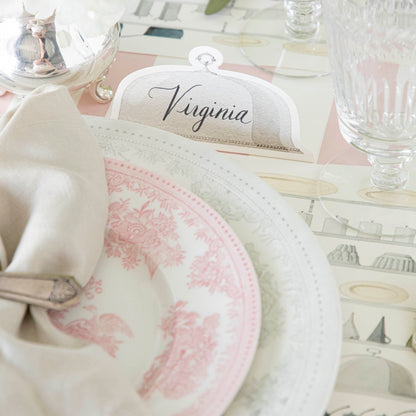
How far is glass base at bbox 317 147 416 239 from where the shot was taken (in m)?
0.60

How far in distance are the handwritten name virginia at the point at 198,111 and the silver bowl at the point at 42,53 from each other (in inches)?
3.4

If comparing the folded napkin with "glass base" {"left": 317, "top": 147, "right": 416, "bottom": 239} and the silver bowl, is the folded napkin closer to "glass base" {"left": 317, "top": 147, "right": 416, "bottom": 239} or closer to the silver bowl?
the silver bowl

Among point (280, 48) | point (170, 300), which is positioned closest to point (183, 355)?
point (170, 300)

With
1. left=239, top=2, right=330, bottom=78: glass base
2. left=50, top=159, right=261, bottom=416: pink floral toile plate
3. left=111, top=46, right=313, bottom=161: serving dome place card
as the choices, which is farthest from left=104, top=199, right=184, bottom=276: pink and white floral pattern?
left=239, top=2, right=330, bottom=78: glass base

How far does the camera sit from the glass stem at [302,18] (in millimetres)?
791

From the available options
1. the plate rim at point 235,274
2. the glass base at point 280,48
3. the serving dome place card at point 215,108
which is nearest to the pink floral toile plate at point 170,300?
the plate rim at point 235,274

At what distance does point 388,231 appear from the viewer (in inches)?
23.6

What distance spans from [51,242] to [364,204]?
0.30 meters

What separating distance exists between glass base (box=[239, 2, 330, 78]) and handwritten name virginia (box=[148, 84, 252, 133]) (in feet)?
0.27

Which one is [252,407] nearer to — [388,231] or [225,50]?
[388,231]

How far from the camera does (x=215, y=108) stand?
28.1 inches

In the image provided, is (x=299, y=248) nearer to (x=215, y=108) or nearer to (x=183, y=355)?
(x=183, y=355)

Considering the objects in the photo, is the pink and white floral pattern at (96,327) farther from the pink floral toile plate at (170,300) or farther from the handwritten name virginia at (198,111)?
the handwritten name virginia at (198,111)

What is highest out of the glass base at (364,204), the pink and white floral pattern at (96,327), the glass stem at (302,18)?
the glass stem at (302,18)
